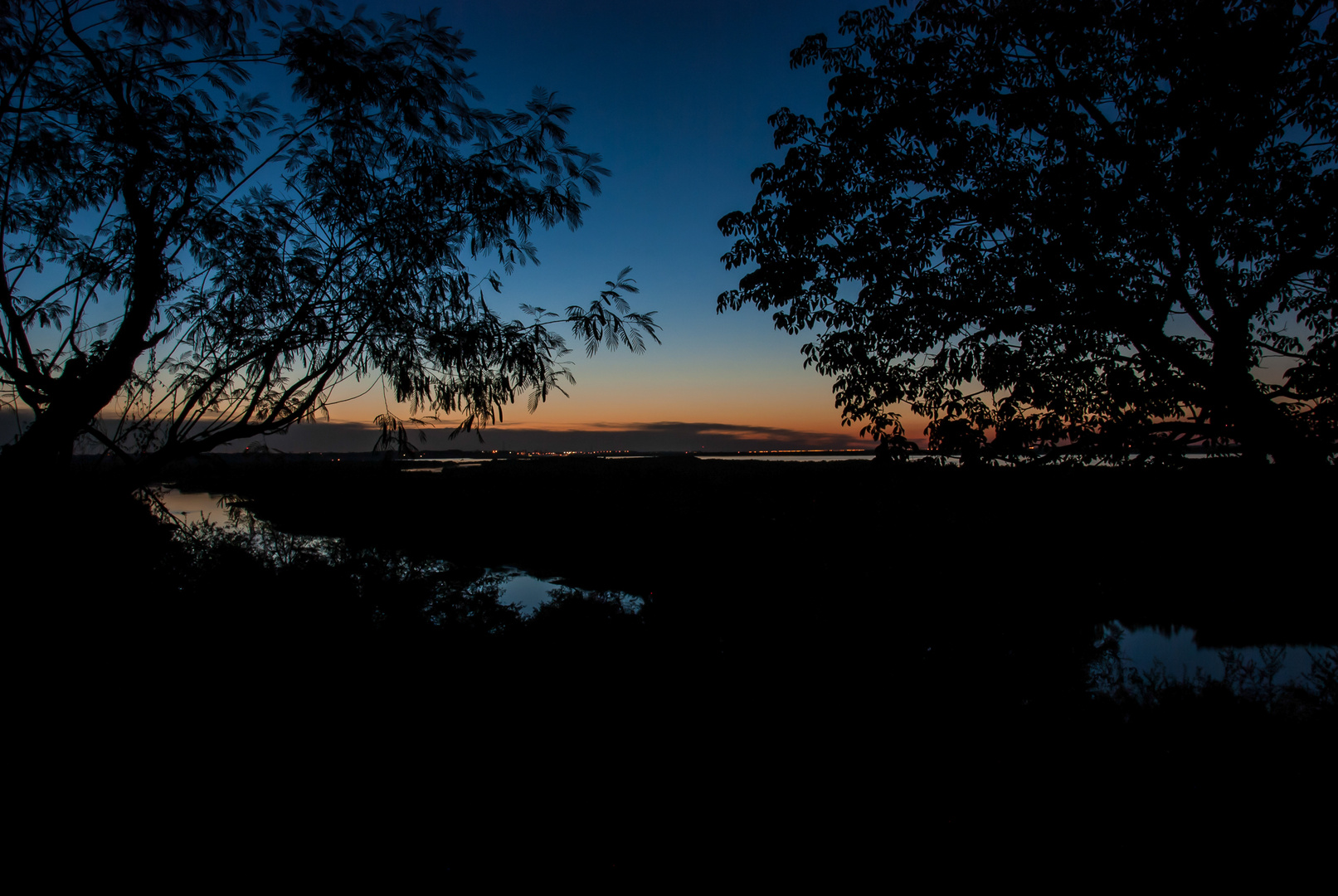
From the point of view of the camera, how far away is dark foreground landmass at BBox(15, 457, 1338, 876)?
432 centimetres

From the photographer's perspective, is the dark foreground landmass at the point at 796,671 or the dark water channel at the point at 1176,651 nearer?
the dark foreground landmass at the point at 796,671

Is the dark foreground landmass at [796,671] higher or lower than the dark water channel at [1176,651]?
higher

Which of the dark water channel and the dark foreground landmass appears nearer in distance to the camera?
the dark foreground landmass

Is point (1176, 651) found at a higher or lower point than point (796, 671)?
lower

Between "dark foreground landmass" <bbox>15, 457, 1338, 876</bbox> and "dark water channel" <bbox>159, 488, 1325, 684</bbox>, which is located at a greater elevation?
"dark foreground landmass" <bbox>15, 457, 1338, 876</bbox>

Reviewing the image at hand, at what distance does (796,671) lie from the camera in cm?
570

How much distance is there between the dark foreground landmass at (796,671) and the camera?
432cm

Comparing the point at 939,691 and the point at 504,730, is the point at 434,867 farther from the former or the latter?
the point at 939,691

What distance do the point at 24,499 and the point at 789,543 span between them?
27.4 ft

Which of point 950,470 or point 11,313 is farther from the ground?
point 11,313

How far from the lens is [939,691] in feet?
17.2

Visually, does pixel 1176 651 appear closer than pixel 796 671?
No

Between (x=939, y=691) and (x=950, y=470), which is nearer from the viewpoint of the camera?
(x=939, y=691)

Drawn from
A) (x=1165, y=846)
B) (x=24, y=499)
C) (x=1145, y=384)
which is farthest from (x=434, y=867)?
(x=1145, y=384)
